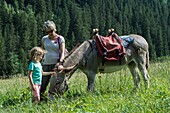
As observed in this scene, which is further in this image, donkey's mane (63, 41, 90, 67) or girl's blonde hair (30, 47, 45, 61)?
donkey's mane (63, 41, 90, 67)

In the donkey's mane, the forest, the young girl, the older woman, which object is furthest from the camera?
the forest

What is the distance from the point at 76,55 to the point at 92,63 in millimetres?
483

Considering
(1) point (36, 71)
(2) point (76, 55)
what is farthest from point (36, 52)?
(2) point (76, 55)

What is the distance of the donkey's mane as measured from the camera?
25.6 feet

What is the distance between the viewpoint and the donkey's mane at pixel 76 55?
7808 mm

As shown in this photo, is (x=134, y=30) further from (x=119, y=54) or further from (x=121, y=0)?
(x=119, y=54)

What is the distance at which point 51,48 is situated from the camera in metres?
7.77

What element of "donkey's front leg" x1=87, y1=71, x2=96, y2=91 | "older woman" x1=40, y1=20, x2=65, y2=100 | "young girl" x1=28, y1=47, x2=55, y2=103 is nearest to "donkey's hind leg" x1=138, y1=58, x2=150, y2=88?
"donkey's front leg" x1=87, y1=71, x2=96, y2=91

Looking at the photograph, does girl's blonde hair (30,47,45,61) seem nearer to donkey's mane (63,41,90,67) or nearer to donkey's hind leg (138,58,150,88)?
donkey's mane (63,41,90,67)

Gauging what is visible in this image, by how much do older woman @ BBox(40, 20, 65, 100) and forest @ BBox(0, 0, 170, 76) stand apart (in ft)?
226

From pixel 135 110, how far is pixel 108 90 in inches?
118

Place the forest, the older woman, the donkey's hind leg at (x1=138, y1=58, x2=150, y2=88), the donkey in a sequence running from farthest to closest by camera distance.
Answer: the forest, the donkey's hind leg at (x1=138, y1=58, x2=150, y2=88), the older woman, the donkey

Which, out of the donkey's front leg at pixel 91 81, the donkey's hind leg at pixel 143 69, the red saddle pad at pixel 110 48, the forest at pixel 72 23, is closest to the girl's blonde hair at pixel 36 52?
the donkey's front leg at pixel 91 81

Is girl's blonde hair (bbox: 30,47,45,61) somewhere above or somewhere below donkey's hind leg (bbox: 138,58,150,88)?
above
